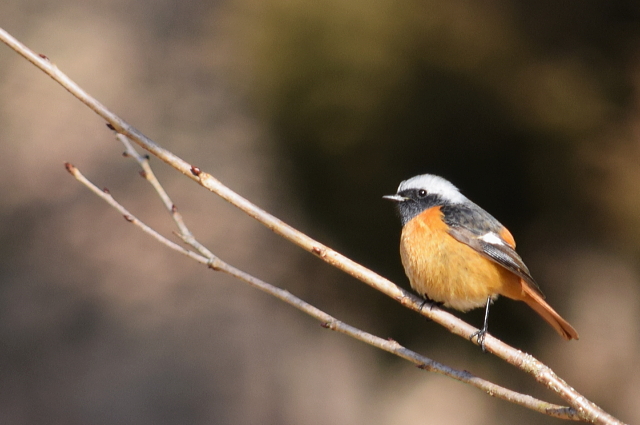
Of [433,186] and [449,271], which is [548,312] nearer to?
[449,271]

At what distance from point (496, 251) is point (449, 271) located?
0.25m

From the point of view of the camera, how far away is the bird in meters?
2.91

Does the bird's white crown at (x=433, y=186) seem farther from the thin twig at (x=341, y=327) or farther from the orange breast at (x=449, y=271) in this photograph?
the thin twig at (x=341, y=327)

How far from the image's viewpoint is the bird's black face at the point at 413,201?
3238mm

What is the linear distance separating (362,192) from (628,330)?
248 cm

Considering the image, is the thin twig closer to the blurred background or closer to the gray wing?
the gray wing

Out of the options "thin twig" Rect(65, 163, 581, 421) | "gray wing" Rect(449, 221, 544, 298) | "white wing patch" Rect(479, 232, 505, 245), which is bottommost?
"thin twig" Rect(65, 163, 581, 421)

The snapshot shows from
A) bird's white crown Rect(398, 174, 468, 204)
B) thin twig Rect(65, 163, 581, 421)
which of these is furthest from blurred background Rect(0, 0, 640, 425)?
thin twig Rect(65, 163, 581, 421)

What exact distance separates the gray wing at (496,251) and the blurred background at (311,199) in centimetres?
205

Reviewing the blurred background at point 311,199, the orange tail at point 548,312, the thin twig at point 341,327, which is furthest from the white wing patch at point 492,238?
the blurred background at point 311,199

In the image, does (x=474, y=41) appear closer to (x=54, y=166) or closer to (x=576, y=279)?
(x=576, y=279)

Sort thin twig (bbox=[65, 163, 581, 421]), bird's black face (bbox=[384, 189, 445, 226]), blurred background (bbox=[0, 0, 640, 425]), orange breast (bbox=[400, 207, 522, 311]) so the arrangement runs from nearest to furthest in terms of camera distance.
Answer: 1. thin twig (bbox=[65, 163, 581, 421])
2. orange breast (bbox=[400, 207, 522, 311])
3. bird's black face (bbox=[384, 189, 445, 226])
4. blurred background (bbox=[0, 0, 640, 425])

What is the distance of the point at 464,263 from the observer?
2.94m

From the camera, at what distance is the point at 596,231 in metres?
5.21
